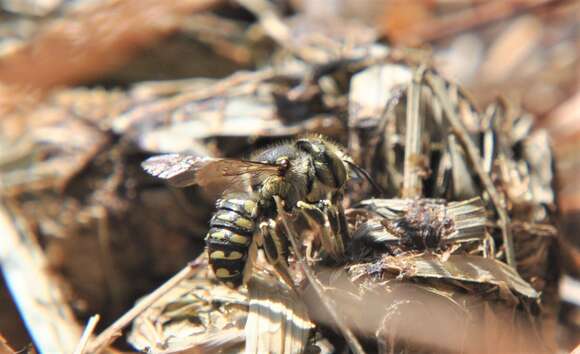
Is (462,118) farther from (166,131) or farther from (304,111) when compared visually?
(166,131)

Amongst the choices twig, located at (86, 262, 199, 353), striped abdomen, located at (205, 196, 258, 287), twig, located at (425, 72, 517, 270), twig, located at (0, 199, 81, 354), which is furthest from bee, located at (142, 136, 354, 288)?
twig, located at (0, 199, 81, 354)

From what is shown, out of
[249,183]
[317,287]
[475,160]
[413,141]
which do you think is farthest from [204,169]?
[475,160]

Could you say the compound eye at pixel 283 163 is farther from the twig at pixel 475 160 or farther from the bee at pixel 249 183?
the twig at pixel 475 160

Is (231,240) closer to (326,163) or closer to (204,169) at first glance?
(204,169)

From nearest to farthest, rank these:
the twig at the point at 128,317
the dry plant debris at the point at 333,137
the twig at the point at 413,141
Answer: the dry plant debris at the point at 333,137 < the twig at the point at 128,317 < the twig at the point at 413,141

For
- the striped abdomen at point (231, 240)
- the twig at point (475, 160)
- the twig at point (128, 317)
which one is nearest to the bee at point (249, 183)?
the striped abdomen at point (231, 240)

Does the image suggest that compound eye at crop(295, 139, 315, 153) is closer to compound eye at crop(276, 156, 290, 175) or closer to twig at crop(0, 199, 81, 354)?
compound eye at crop(276, 156, 290, 175)

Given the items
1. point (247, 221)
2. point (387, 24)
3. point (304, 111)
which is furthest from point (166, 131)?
point (387, 24)
